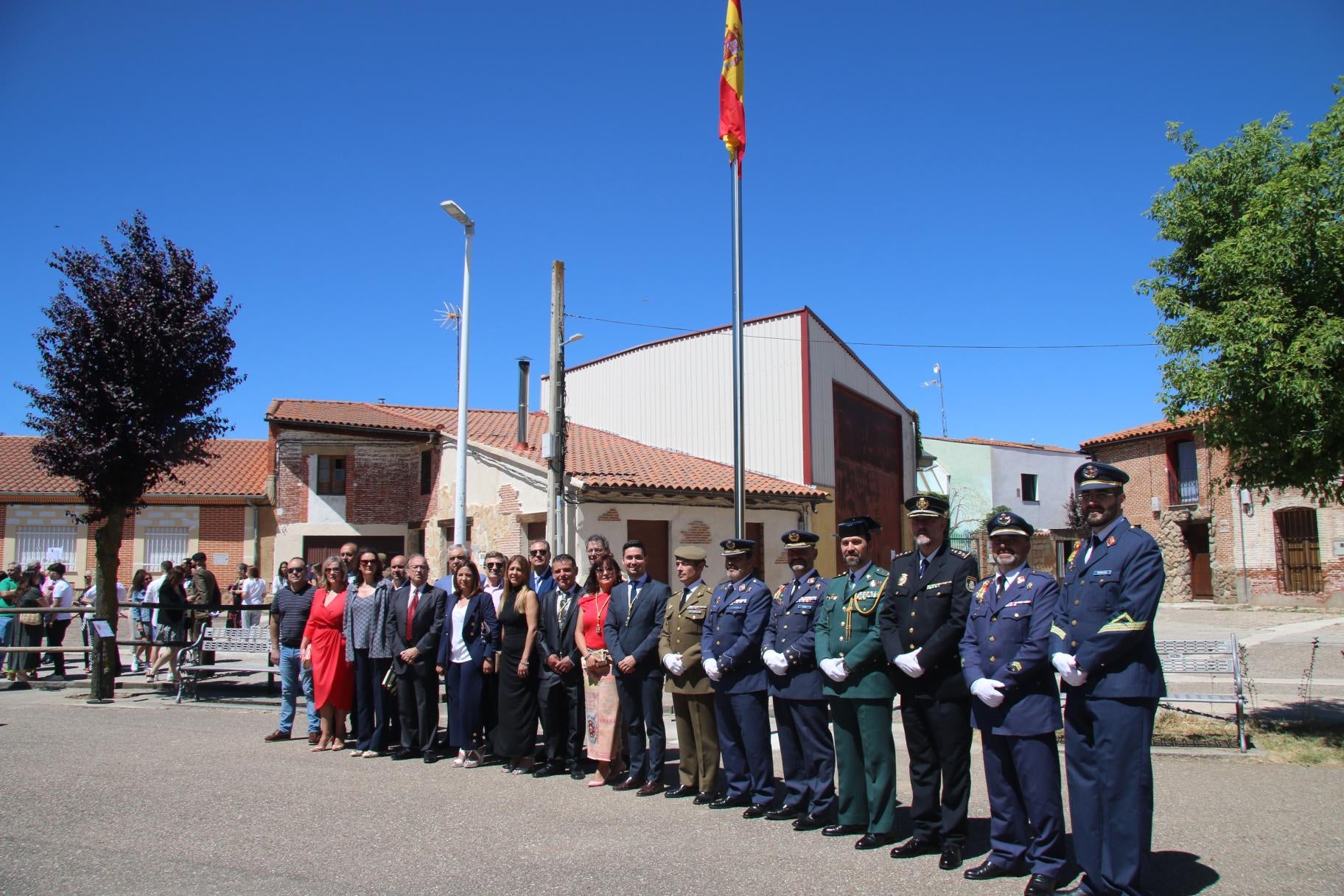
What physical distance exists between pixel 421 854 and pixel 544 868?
75cm

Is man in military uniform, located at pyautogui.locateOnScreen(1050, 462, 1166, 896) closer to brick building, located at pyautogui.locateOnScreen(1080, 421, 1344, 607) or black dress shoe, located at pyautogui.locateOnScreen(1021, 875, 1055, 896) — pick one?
black dress shoe, located at pyautogui.locateOnScreen(1021, 875, 1055, 896)

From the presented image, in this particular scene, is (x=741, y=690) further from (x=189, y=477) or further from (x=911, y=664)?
(x=189, y=477)

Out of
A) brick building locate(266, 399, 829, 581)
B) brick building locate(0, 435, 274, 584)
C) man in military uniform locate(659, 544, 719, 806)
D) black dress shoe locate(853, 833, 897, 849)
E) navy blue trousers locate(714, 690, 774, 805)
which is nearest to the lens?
black dress shoe locate(853, 833, 897, 849)

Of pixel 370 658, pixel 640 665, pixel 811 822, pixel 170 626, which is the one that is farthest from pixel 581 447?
pixel 811 822

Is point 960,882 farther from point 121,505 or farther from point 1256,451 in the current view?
point 121,505

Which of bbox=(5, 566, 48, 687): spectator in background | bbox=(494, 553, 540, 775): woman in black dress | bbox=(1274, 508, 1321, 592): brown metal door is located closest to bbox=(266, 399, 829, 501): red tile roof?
bbox=(5, 566, 48, 687): spectator in background

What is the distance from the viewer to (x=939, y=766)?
5121 mm

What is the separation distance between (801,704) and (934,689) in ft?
3.21

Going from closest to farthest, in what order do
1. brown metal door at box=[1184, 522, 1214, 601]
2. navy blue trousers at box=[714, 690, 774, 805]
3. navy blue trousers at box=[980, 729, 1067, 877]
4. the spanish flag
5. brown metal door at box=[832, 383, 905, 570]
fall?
navy blue trousers at box=[980, 729, 1067, 877], navy blue trousers at box=[714, 690, 774, 805], the spanish flag, brown metal door at box=[832, 383, 905, 570], brown metal door at box=[1184, 522, 1214, 601]

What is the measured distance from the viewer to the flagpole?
403 inches

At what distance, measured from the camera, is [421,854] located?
202 inches

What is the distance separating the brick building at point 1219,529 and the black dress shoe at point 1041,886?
21816 millimetres

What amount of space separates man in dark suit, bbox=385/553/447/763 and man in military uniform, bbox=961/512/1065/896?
4.66 m

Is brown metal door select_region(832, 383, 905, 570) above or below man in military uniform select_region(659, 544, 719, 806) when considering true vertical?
above
